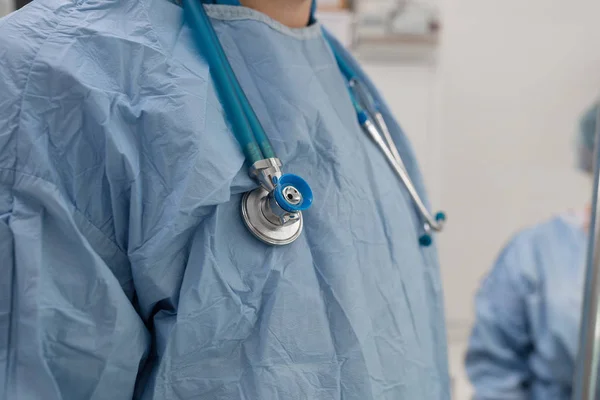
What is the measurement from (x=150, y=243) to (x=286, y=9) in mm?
363

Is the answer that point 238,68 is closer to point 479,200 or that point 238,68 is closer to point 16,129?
point 16,129

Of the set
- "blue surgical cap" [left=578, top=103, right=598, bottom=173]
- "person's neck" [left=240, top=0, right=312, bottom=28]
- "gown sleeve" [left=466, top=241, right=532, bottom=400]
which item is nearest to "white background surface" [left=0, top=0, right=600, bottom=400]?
"blue surgical cap" [left=578, top=103, right=598, bottom=173]

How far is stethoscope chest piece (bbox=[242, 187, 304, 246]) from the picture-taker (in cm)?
71

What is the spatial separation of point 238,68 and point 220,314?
0.29m

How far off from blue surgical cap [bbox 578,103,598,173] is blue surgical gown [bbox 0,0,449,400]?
5.57ft

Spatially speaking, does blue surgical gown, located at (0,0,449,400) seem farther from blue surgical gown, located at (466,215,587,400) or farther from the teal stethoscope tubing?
blue surgical gown, located at (466,215,587,400)

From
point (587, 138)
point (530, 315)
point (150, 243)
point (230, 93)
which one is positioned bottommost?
point (530, 315)

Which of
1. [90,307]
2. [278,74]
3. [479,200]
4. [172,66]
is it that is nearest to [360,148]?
[278,74]

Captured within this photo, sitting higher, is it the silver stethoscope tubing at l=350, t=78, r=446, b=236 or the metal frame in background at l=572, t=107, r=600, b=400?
the silver stethoscope tubing at l=350, t=78, r=446, b=236

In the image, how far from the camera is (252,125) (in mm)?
746

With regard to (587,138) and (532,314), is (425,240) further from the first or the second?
(587,138)

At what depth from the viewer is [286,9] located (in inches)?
33.8

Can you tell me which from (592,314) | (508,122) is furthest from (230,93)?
(508,122)

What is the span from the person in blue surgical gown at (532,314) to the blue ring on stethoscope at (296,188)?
5.01 ft
